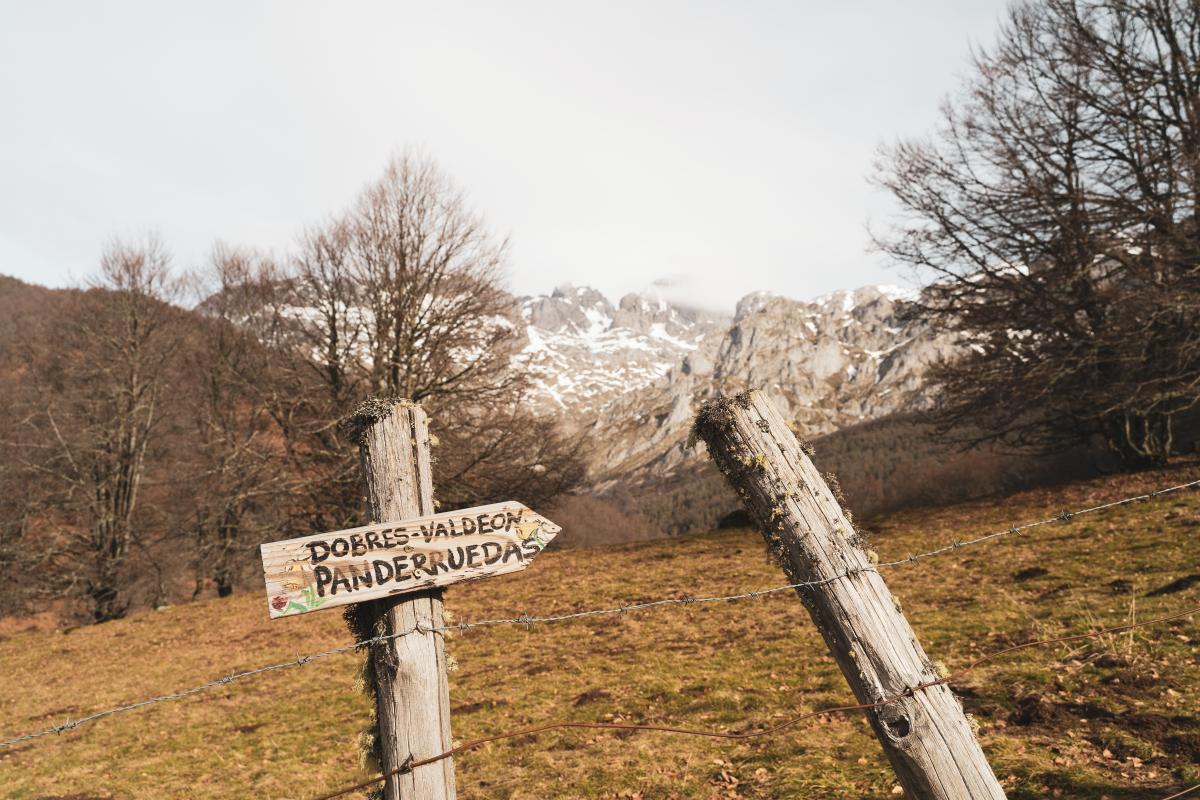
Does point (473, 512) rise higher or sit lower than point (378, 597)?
higher

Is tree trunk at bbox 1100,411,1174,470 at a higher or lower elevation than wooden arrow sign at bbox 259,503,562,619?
lower

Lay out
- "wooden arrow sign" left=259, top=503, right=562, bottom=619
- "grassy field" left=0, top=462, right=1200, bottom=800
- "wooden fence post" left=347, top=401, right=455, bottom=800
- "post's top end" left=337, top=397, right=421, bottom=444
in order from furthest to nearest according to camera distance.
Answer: "grassy field" left=0, top=462, right=1200, bottom=800 < "post's top end" left=337, top=397, right=421, bottom=444 < "wooden fence post" left=347, top=401, right=455, bottom=800 < "wooden arrow sign" left=259, top=503, right=562, bottom=619

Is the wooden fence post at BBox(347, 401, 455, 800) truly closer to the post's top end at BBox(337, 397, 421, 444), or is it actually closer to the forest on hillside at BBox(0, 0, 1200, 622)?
the post's top end at BBox(337, 397, 421, 444)

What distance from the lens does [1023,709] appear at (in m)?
5.05

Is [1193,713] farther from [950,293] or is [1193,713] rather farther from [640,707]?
[950,293]

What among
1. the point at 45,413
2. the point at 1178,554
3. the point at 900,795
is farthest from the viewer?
the point at 45,413

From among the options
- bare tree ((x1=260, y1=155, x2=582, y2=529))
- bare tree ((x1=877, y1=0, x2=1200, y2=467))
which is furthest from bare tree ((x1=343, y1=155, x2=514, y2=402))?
bare tree ((x1=877, y1=0, x2=1200, y2=467))

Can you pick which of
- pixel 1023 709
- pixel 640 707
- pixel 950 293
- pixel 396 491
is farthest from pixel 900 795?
pixel 950 293

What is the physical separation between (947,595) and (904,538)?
183 inches

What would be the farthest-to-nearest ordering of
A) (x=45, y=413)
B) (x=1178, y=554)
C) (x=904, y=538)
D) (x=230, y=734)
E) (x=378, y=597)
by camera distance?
(x=45, y=413) → (x=904, y=538) → (x=1178, y=554) → (x=230, y=734) → (x=378, y=597)

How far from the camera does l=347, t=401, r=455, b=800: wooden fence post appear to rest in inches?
100

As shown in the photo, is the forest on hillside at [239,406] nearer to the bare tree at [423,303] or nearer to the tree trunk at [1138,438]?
the bare tree at [423,303]

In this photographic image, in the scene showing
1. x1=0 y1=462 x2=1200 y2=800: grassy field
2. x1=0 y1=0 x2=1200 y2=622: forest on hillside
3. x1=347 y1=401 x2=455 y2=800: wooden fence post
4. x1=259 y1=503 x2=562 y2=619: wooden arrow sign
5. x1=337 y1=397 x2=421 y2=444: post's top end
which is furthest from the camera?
x1=0 y1=0 x2=1200 y2=622: forest on hillside

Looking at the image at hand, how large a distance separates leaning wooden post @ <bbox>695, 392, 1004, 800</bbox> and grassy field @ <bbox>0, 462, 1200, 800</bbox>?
211 cm
